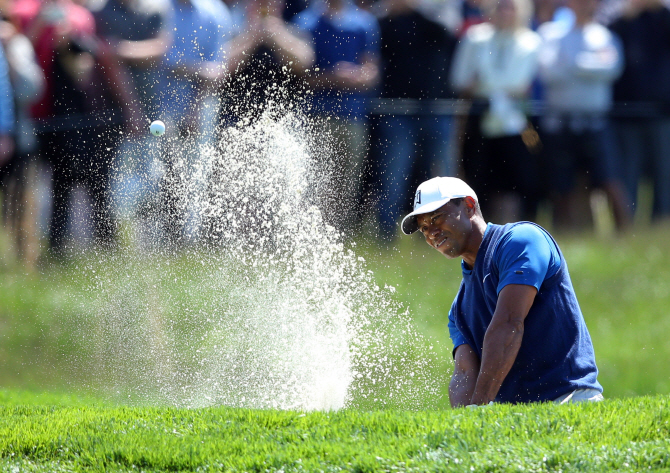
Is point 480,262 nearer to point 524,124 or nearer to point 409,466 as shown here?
point 409,466

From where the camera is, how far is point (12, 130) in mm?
9797

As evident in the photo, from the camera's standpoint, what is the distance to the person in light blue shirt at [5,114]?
9.59 meters

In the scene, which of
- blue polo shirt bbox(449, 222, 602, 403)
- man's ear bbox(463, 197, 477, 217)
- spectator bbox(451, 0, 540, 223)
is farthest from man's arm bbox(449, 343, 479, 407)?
spectator bbox(451, 0, 540, 223)

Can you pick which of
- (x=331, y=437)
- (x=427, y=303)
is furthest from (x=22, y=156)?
(x=331, y=437)

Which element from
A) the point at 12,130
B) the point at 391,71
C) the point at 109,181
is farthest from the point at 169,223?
the point at 391,71

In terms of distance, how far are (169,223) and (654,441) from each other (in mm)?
6308

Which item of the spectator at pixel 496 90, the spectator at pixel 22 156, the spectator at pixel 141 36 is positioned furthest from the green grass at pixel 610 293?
the spectator at pixel 22 156

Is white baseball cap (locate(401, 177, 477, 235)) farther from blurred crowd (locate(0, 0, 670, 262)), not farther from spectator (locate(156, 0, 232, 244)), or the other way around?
spectator (locate(156, 0, 232, 244))

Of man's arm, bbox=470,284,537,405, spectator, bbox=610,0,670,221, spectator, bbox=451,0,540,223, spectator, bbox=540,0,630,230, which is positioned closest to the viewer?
man's arm, bbox=470,284,537,405

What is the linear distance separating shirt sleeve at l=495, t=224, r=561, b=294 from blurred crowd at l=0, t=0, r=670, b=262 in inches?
181

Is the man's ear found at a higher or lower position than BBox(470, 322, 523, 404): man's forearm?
higher

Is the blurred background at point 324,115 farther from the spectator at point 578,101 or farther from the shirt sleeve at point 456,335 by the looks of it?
the shirt sleeve at point 456,335

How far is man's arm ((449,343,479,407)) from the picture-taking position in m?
5.49

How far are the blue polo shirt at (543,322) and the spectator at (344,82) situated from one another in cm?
465
